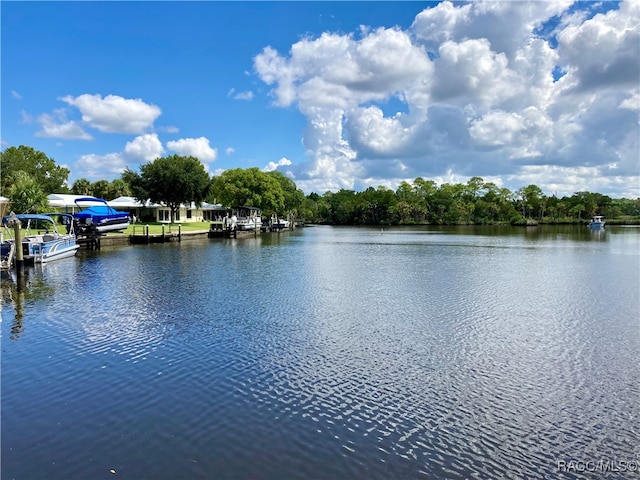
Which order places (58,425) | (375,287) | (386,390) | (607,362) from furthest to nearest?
(375,287), (607,362), (386,390), (58,425)

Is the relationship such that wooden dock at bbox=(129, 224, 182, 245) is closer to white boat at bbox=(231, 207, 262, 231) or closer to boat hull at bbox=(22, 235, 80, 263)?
boat hull at bbox=(22, 235, 80, 263)

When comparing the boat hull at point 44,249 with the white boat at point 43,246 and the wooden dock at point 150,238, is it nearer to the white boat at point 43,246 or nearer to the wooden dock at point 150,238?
the white boat at point 43,246

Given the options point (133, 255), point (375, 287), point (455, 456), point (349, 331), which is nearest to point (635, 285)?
point (375, 287)

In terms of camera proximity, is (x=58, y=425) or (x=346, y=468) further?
(x=58, y=425)

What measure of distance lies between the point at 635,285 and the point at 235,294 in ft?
64.0

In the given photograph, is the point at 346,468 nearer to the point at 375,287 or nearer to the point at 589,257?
the point at 375,287

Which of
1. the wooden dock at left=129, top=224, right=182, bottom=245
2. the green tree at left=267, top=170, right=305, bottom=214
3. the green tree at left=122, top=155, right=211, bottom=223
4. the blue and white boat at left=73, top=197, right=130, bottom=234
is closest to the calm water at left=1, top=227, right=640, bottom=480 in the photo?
the blue and white boat at left=73, top=197, right=130, bottom=234

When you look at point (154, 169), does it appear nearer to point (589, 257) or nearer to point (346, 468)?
point (589, 257)

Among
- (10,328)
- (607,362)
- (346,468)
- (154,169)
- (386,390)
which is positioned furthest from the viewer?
(154,169)

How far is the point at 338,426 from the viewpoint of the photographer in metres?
7.82

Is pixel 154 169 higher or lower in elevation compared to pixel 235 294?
higher

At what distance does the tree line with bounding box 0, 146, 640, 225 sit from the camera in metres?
68.1

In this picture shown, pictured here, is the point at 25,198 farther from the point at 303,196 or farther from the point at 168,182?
the point at 303,196

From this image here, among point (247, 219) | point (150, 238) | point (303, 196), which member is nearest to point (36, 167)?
point (247, 219)
